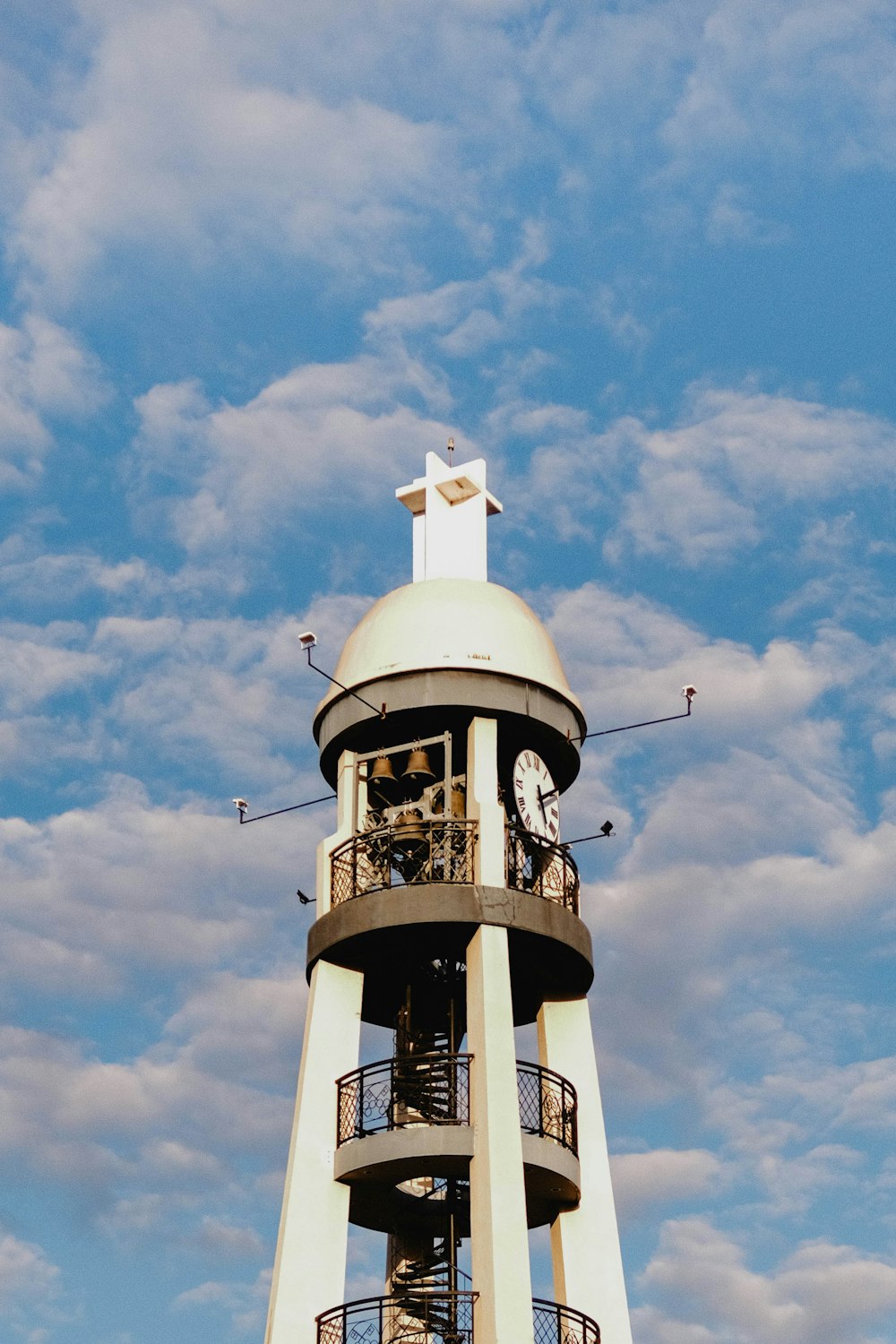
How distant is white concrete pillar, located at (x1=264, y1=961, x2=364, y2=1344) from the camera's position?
129ft

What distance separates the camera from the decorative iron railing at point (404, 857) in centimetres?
4325

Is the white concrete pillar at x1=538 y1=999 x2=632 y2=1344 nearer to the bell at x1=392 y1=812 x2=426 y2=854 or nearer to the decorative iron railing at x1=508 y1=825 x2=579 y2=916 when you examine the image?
the decorative iron railing at x1=508 y1=825 x2=579 y2=916

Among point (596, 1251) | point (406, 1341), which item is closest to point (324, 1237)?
point (406, 1341)

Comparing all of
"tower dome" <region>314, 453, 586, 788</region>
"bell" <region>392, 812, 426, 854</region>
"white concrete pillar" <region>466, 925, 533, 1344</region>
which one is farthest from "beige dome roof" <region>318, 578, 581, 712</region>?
"white concrete pillar" <region>466, 925, 533, 1344</region>

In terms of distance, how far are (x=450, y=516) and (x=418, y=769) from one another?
822 centimetres

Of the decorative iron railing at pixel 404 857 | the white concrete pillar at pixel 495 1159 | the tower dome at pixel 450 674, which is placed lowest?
the white concrete pillar at pixel 495 1159

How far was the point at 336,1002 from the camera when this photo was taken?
43312 mm

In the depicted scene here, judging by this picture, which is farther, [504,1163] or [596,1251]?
[596,1251]

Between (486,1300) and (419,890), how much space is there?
8930 mm

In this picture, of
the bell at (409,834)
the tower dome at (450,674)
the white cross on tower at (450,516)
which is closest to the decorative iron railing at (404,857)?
the bell at (409,834)

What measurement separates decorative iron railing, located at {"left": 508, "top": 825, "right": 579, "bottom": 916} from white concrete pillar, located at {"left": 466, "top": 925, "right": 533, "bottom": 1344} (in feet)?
9.41

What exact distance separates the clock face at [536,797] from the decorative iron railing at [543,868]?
0.32m

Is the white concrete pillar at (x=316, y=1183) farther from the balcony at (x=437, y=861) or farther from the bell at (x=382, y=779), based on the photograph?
the bell at (x=382, y=779)

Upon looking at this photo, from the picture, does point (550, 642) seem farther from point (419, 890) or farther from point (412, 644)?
point (419, 890)
